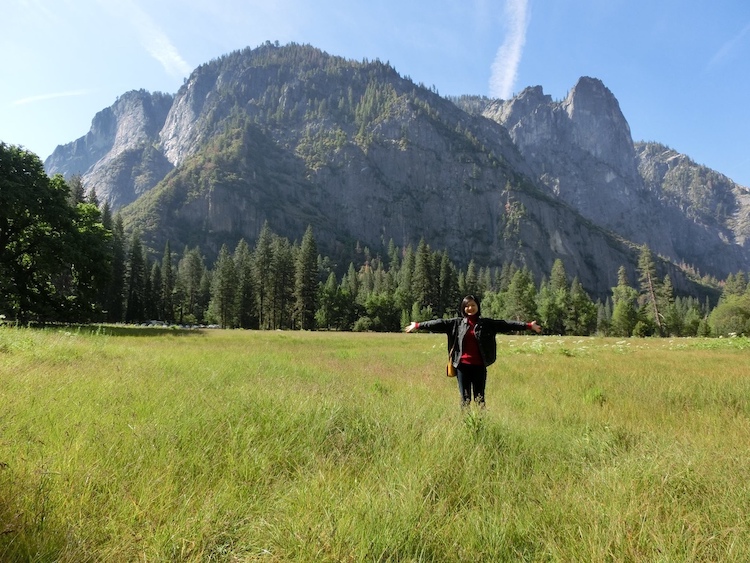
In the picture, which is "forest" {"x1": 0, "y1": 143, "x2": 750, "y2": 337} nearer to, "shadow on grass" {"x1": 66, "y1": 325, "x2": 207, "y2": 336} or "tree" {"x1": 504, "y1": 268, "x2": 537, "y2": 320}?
"tree" {"x1": 504, "y1": 268, "x2": 537, "y2": 320}

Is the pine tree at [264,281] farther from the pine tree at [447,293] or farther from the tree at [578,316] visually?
the tree at [578,316]

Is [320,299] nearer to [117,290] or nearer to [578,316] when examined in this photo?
[117,290]

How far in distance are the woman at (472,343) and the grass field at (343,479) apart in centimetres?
78

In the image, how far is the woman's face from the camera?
6750mm

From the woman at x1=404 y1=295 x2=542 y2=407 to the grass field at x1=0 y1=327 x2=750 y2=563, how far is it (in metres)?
0.78

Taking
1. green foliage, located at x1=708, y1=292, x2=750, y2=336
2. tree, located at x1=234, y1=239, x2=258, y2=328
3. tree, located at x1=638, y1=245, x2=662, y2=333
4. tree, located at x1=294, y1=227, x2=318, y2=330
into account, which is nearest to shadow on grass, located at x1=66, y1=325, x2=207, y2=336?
tree, located at x1=294, y1=227, x2=318, y2=330

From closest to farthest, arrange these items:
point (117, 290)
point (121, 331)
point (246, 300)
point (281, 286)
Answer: point (121, 331), point (117, 290), point (281, 286), point (246, 300)

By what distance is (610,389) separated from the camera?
30.6 ft

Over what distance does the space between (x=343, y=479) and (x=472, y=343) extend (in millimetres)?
3753

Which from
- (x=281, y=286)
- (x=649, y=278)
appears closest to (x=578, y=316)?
(x=649, y=278)

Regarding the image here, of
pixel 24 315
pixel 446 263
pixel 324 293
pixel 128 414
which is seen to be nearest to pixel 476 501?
pixel 128 414

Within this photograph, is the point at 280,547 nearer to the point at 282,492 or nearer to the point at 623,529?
the point at 282,492

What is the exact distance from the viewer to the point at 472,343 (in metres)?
6.59

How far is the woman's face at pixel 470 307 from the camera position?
22.1 feet
